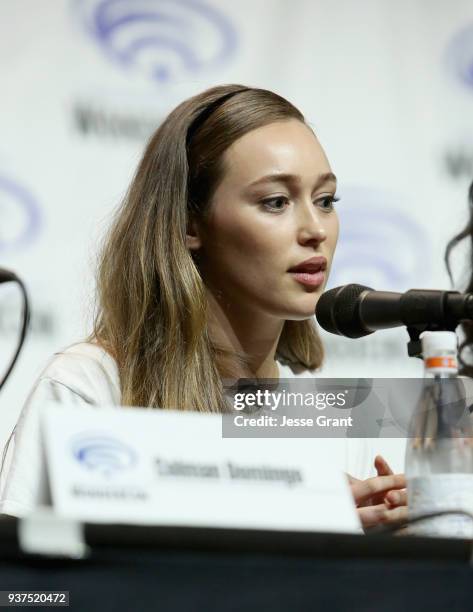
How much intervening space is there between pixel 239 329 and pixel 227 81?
723mm

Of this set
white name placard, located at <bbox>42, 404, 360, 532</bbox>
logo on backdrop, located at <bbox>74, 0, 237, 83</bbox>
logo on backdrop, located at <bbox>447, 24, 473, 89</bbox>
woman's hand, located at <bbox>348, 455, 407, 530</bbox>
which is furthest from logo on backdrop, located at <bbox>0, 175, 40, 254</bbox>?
white name placard, located at <bbox>42, 404, 360, 532</bbox>

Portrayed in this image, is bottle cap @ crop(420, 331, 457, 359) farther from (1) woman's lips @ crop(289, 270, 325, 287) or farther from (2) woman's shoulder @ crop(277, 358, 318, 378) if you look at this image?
(2) woman's shoulder @ crop(277, 358, 318, 378)

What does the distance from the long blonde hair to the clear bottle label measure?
2.25 feet

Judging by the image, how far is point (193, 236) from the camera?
1756 mm

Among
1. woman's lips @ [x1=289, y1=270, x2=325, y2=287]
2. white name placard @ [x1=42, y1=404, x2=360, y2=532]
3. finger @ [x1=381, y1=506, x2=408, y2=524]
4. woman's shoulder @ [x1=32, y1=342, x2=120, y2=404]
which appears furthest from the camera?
woman's lips @ [x1=289, y1=270, x2=325, y2=287]

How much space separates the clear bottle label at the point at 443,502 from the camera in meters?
0.84

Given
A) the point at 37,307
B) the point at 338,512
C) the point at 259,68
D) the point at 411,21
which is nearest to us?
the point at 338,512

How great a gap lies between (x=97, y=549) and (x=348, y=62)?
1.94 m

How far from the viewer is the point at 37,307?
1966mm

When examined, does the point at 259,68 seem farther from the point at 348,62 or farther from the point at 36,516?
the point at 36,516

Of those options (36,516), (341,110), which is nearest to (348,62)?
(341,110)

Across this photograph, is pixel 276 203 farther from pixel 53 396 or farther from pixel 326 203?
pixel 53 396

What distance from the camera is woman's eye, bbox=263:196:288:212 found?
1659mm

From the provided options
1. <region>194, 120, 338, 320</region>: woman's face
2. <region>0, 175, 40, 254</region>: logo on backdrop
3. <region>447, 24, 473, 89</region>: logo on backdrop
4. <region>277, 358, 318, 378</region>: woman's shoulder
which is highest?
<region>447, 24, 473, 89</region>: logo on backdrop
